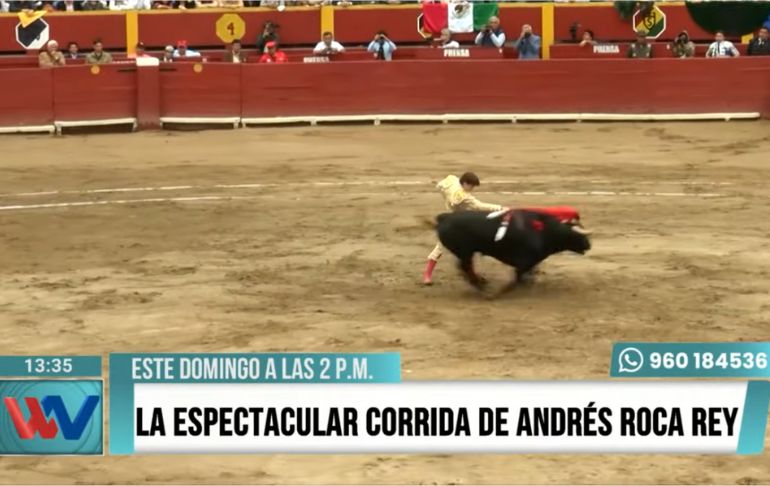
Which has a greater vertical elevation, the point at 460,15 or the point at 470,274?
the point at 460,15

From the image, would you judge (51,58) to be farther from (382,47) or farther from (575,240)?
(575,240)

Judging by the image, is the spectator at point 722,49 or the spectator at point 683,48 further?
the spectator at point 683,48

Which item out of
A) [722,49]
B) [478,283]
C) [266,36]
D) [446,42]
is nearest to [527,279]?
[478,283]

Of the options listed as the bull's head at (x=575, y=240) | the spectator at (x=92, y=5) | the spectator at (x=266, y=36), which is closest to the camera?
the bull's head at (x=575, y=240)

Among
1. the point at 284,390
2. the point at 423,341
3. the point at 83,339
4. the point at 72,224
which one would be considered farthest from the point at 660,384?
the point at 72,224

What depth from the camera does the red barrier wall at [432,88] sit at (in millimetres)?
25250

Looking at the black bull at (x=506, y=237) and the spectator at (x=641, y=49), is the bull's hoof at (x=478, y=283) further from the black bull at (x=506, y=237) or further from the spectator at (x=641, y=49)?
the spectator at (x=641, y=49)

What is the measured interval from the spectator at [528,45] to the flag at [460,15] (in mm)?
2508

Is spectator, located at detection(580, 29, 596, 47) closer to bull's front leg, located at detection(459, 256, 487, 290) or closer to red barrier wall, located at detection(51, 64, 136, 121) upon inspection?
red barrier wall, located at detection(51, 64, 136, 121)

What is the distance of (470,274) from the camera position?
499 inches

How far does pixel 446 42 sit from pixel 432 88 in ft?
9.94

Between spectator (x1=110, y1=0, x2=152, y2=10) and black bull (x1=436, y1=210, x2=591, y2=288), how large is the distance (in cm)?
1854

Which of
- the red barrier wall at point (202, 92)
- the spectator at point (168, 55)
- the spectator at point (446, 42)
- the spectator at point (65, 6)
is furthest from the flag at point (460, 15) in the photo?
the spectator at point (65, 6)

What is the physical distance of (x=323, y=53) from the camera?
2709cm
